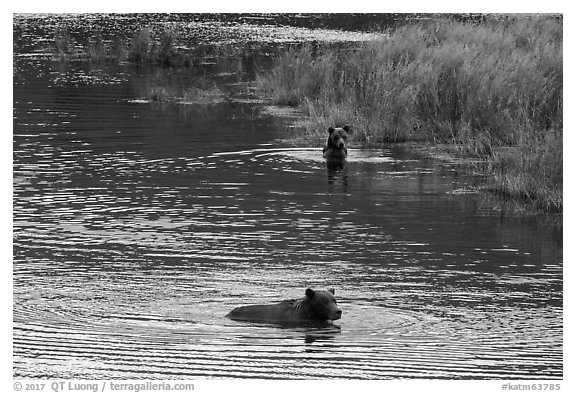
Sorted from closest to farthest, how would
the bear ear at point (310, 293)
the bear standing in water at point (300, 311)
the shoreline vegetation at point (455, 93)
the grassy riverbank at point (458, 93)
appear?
1. the bear ear at point (310, 293)
2. the bear standing in water at point (300, 311)
3. the shoreline vegetation at point (455, 93)
4. the grassy riverbank at point (458, 93)

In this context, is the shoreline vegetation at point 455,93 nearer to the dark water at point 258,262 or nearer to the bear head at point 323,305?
the dark water at point 258,262

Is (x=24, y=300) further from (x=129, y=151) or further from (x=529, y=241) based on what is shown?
(x=129, y=151)

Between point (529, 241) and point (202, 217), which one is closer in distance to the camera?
point (529, 241)

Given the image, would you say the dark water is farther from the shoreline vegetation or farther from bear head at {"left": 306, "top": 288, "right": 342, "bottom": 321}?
the shoreline vegetation

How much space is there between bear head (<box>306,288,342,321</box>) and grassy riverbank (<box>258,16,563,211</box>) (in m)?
9.50

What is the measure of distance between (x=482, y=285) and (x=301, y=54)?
2514cm

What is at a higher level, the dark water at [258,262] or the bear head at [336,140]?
the bear head at [336,140]

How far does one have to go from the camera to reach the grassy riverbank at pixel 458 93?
1075 inches

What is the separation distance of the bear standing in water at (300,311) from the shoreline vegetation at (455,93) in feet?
29.5

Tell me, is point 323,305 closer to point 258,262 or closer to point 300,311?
point 300,311

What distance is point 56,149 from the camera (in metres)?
30.4

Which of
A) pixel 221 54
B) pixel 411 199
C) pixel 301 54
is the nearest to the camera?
pixel 411 199

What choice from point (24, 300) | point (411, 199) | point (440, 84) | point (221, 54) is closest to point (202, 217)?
point (411, 199)

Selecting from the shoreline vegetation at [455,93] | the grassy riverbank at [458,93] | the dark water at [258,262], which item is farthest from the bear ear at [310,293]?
the grassy riverbank at [458,93]
